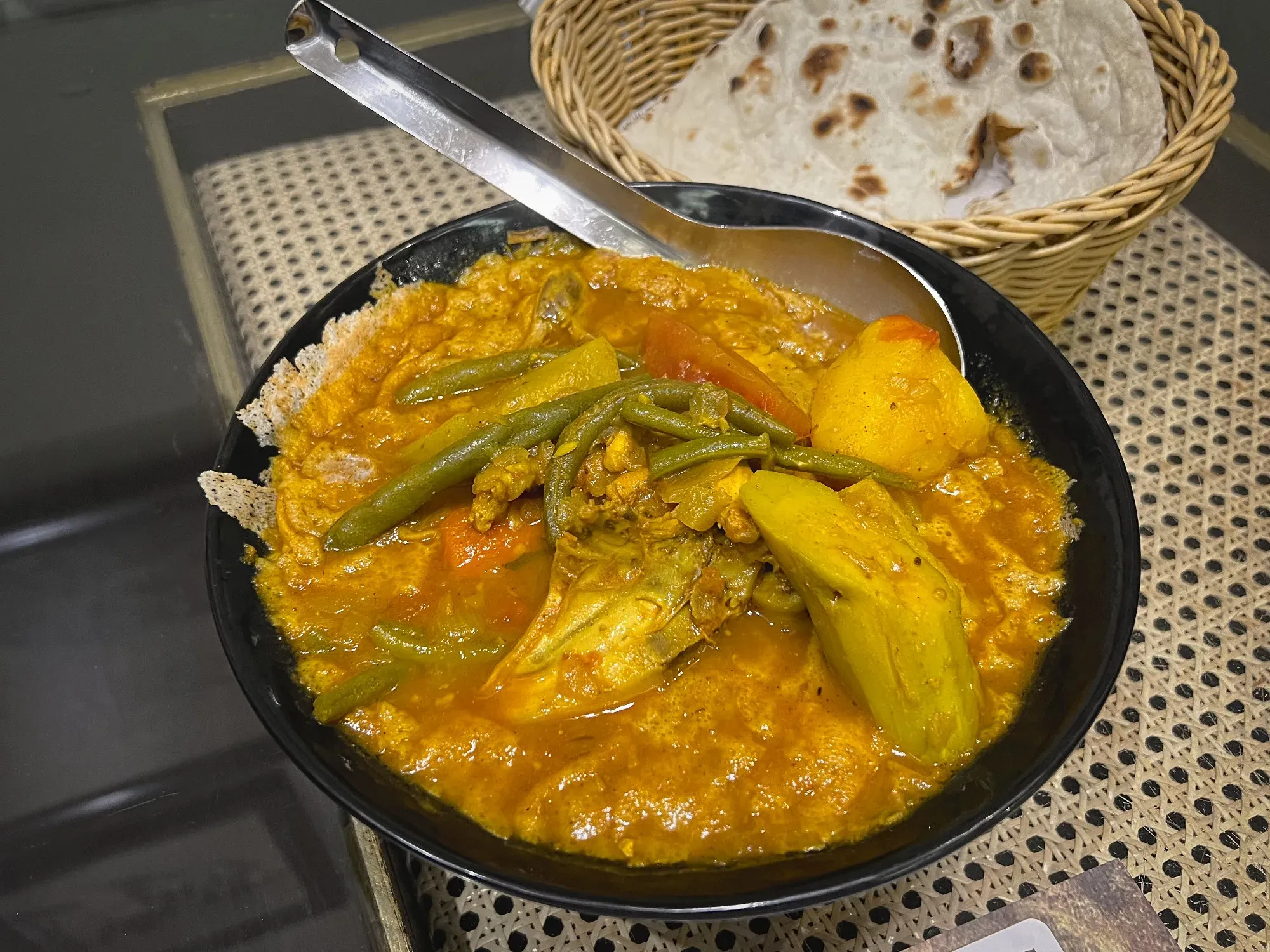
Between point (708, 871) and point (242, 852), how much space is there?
1.05 m

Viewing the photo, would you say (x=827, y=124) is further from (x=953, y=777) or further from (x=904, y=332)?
(x=953, y=777)

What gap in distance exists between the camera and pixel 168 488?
241cm

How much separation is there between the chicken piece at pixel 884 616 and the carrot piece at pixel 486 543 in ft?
1.61

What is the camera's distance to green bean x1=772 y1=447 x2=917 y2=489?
1.77 meters

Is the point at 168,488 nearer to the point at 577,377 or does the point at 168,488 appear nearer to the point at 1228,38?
the point at 577,377

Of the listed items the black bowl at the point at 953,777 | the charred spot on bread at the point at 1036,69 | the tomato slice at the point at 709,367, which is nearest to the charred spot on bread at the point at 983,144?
the charred spot on bread at the point at 1036,69

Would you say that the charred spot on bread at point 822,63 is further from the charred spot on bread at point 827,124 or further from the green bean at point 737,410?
the green bean at point 737,410

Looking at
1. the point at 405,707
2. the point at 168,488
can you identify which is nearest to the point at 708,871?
the point at 405,707

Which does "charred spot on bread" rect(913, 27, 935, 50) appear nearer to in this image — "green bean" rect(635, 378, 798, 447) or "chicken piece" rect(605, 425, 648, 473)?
"green bean" rect(635, 378, 798, 447)

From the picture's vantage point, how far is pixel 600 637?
5.30 ft

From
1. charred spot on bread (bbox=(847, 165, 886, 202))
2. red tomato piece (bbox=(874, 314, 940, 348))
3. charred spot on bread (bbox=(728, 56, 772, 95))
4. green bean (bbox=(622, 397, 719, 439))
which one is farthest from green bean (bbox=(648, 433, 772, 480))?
charred spot on bread (bbox=(728, 56, 772, 95))

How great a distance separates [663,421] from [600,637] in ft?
1.44

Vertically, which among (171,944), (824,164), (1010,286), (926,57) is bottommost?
(171,944)

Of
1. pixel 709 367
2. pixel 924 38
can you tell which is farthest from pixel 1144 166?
pixel 709 367
